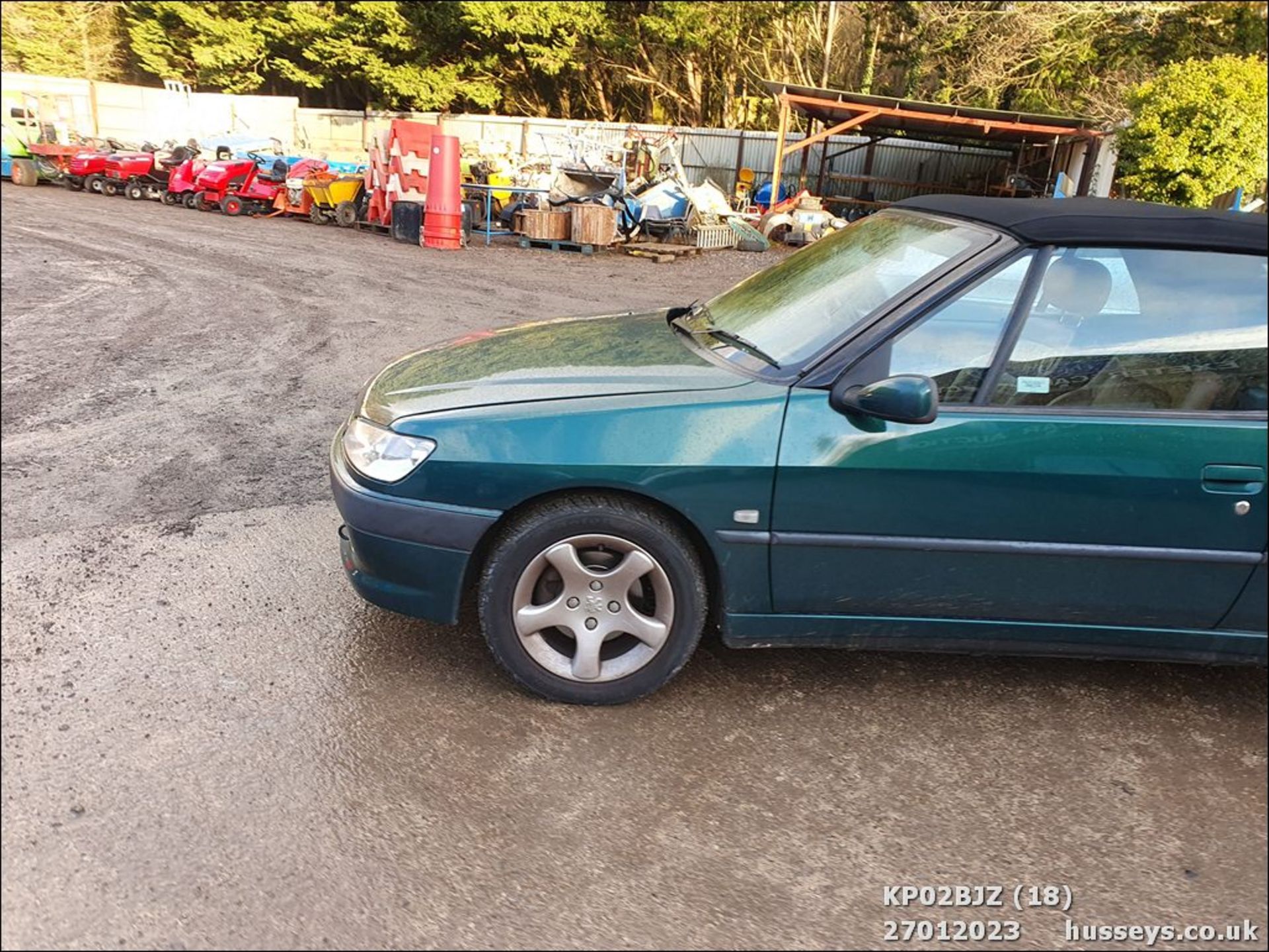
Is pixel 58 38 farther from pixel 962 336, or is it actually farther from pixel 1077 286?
pixel 1077 286

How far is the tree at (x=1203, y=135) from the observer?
14010 mm

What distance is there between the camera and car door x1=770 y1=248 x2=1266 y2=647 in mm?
2830

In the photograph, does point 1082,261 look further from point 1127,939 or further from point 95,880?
point 95,880

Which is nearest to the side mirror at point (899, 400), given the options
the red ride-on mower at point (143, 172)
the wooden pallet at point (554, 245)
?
the wooden pallet at point (554, 245)

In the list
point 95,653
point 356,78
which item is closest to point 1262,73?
point 95,653

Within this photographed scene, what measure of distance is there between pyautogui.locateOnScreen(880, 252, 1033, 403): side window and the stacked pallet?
1418 centimetres

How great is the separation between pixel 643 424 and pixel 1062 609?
57.4 inches

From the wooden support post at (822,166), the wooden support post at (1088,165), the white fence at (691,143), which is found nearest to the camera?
the wooden support post at (1088,165)

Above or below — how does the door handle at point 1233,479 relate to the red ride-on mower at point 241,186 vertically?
above

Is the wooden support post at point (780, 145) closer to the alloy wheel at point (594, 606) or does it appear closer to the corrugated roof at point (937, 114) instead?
the corrugated roof at point (937, 114)

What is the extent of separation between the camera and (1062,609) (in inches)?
116

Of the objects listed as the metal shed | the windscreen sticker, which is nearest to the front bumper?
the windscreen sticker

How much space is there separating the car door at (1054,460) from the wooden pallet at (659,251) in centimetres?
1317

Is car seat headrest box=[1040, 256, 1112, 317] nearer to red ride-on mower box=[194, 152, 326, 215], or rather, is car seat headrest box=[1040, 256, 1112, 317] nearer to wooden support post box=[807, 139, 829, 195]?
red ride-on mower box=[194, 152, 326, 215]
